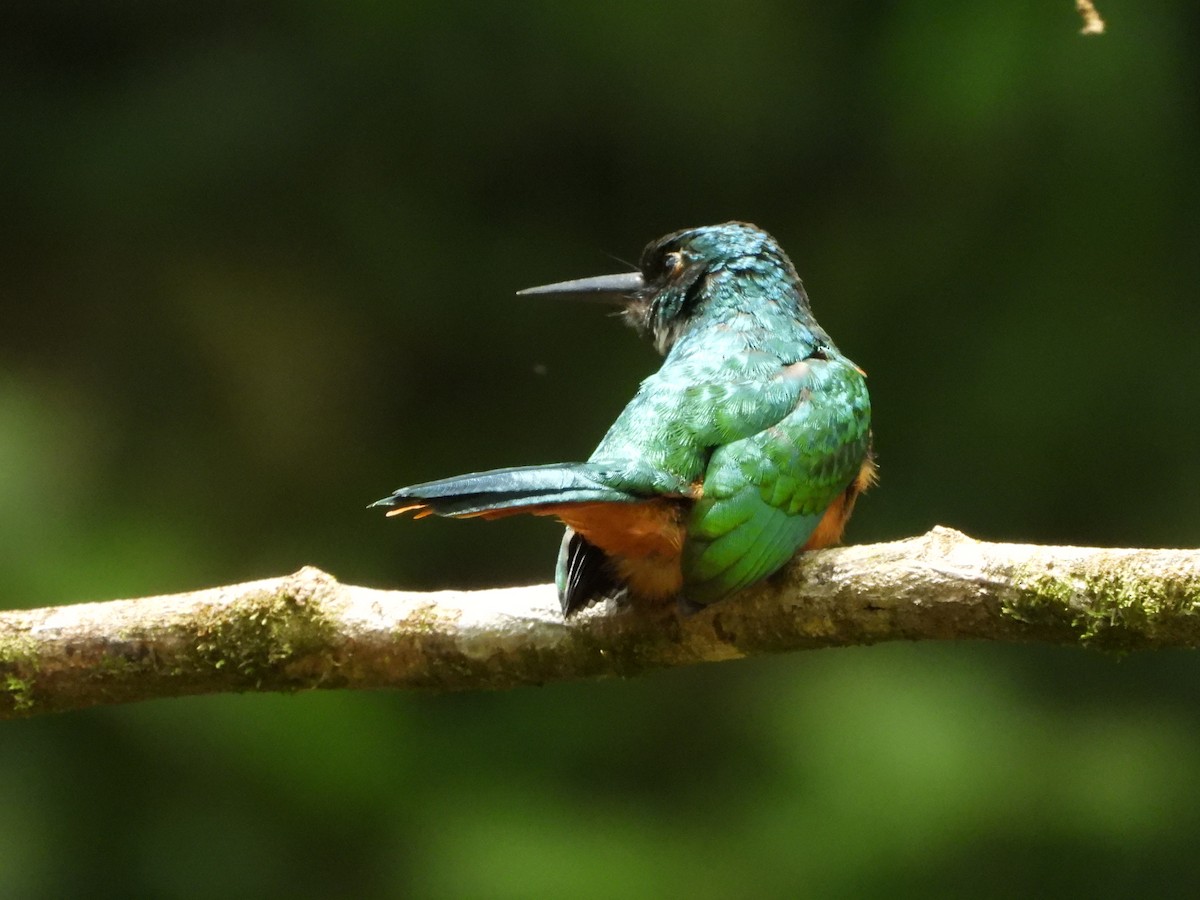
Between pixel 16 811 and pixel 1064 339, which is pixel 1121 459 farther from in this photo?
pixel 16 811

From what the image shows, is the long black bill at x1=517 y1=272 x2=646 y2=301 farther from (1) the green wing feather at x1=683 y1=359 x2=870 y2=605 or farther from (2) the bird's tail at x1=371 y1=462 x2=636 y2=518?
(2) the bird's tail at x1=371 y1=462 x2=636 y2=518

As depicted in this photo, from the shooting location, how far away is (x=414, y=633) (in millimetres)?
2074

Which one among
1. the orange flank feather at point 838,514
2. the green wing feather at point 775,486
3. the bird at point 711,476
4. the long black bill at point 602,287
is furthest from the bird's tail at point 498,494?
the long black bill at point 602,287

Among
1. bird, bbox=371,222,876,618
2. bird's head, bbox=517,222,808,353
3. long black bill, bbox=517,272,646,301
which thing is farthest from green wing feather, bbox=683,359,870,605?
long black bill, bbox=517,272,646,301

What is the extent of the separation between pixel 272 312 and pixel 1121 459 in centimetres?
252

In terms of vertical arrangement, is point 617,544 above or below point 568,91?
below

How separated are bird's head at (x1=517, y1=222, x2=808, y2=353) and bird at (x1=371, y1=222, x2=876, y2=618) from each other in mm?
39

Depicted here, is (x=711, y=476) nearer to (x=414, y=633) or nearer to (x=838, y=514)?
(x=838, y=514)

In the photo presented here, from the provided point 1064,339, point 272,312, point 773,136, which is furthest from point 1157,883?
point 272,312

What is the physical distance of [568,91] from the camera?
4414 mm

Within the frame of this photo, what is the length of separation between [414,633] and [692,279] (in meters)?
1.19

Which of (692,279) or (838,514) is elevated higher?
(692,279)

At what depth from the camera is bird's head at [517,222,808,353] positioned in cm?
296

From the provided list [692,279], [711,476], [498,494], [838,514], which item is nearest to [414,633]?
[498,494]
